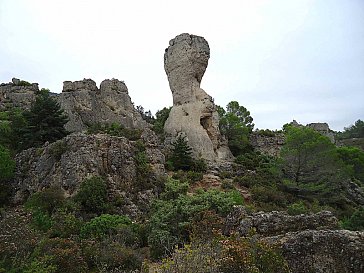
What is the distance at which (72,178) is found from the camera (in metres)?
17.7

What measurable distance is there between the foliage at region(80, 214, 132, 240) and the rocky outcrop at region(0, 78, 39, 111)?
22.8 meters

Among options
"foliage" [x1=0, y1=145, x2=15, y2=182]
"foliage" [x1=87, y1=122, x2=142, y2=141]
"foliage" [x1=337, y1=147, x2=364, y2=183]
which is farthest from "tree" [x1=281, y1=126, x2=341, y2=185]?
"foliage" [x1=0, y1=145, x2=15, y2=182]

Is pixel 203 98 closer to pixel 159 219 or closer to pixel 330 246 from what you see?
pixel 159 219

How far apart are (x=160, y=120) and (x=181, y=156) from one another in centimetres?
1023

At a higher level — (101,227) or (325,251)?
(101,227)

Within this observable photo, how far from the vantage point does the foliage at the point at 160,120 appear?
30.6 m

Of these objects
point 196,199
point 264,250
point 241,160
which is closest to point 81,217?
point 196,199

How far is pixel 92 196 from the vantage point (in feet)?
53.9

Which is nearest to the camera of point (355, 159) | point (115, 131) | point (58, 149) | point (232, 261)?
point (232, 261)

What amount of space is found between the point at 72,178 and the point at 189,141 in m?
12.6

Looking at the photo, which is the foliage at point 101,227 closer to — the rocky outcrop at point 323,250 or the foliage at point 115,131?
the rocky outcrop at point 323,250

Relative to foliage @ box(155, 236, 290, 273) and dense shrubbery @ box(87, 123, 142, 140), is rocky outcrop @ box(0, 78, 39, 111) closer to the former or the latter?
dense shrubbery @ box(87, 123, 142, 140)

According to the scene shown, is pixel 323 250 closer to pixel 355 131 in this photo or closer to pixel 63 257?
pixel 63 257

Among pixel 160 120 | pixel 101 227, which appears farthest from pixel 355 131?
pixel 101 227
